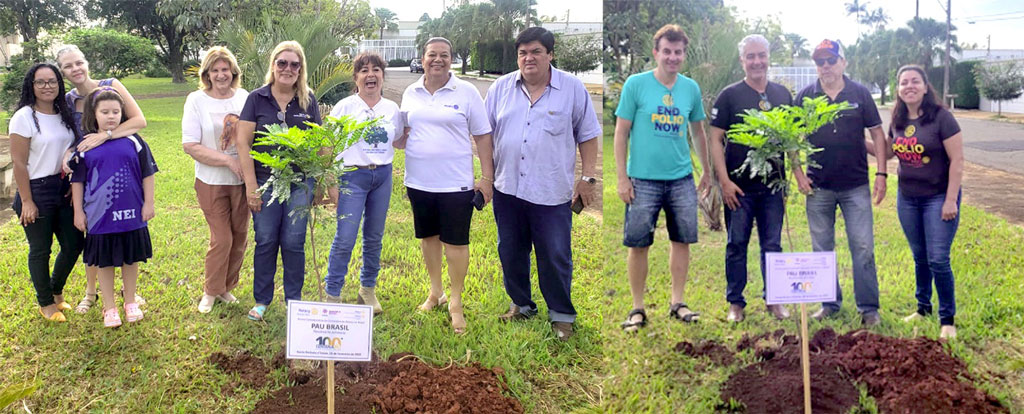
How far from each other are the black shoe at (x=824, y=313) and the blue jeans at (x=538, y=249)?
122cm

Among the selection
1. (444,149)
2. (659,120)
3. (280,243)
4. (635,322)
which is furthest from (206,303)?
(659,120)

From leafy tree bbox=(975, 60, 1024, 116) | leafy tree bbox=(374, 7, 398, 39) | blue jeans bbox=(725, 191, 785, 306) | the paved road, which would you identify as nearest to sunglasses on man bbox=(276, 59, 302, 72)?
leafy tree bbox=(374, 7, 398, 39)

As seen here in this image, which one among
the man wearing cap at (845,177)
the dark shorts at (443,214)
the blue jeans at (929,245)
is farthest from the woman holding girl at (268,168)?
the blue jeans at (929,245)

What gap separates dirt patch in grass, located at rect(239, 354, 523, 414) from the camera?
9.85 ft

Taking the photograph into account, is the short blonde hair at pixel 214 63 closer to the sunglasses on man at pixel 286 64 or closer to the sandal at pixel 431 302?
the sunglasses on man at pixel 286 64

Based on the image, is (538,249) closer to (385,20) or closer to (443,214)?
(443,214)

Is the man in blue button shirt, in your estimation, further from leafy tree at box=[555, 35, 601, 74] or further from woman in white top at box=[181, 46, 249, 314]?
woman in white top at box=[181, 46, 249, 314]

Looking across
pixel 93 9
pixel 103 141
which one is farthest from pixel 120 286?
pixel 93 9

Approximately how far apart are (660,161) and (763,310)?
0.91 m

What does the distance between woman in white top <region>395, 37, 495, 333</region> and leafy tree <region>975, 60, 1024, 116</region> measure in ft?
7.38

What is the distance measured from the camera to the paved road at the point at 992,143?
2.94 m

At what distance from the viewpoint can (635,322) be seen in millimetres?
3197

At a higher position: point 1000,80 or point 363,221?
point 1000,80

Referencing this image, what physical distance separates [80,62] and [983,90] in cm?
422
